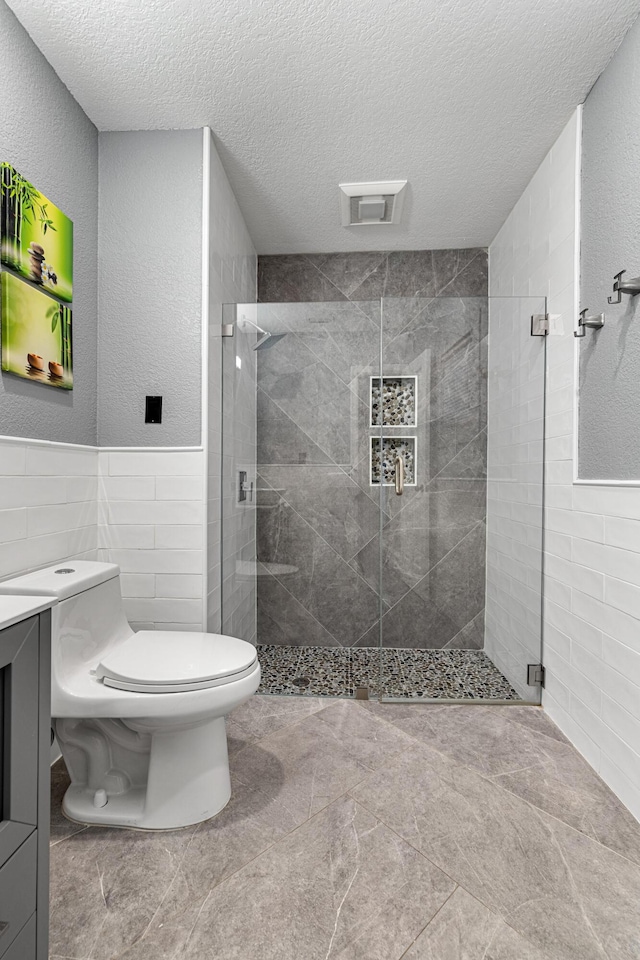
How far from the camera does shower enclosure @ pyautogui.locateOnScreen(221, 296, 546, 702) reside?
2.33m

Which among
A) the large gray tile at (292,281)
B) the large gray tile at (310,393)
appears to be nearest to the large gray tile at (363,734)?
the large gray tile at (310,393)

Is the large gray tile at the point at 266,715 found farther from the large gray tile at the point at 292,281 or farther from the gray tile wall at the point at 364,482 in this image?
the large gray tile at the point at 292,281

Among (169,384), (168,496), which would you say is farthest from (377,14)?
(168,496)

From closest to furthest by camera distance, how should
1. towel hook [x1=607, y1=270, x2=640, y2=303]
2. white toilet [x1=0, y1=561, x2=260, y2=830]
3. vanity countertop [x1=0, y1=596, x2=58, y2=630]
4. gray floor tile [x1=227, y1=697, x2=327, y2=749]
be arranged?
vanity countertop [x1=0, y1=596, x2=58, y2=630] < white toilet [x1=0, y1=561, x2=260, y2=830] < towel hook [x1=607, y1=270, x2=640, y2=303] < gray floor tile [x1=227, y1=697, x2=327, y2=749]

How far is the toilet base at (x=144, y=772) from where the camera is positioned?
4.92 ft

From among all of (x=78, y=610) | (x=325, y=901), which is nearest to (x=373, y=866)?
(x=325, y=901)

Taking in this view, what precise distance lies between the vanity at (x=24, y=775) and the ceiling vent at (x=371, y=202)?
2.31 m

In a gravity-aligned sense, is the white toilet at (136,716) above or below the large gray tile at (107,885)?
above

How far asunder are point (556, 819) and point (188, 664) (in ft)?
3.79

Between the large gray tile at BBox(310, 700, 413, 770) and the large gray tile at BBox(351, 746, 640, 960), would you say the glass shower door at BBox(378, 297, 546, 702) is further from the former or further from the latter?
the large gray tile at BBox(351, 746, 640, 960)

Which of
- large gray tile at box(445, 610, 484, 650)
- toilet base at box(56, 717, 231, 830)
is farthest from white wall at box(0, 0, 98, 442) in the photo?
large gray tile at box(445, 610, 484, 650)

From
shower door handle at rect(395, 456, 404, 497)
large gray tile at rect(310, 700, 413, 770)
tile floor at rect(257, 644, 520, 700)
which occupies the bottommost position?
large gray tile at rect(310, 700, 413, 770)

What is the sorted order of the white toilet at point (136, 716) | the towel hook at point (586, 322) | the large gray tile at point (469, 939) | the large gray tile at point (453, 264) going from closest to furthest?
the large gray tile at point (469, 939) < the white toilet at point (136, 716) < the towel hook at point (586, 322) < the large gray tile at point (453, 264)

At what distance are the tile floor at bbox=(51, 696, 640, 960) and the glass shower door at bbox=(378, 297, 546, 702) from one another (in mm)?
496
